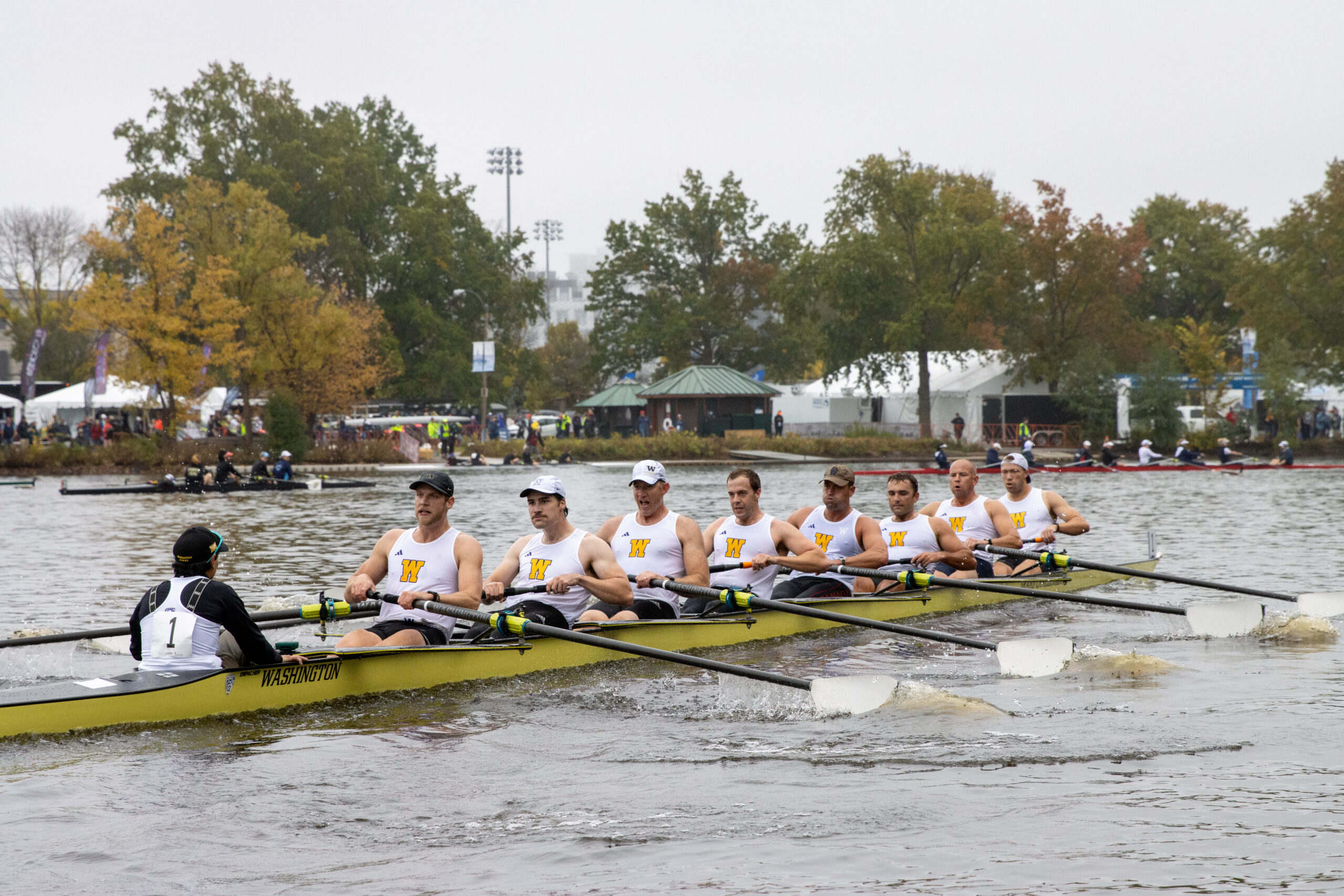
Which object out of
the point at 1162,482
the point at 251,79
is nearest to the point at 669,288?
the point at 251,79

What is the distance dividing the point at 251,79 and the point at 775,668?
200 ft

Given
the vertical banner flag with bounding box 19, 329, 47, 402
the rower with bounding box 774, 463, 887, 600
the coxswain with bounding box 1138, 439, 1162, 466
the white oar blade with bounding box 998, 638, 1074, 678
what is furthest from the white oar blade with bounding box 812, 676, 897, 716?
the vertical banner flag with bounding box 19, 329, 47, 402

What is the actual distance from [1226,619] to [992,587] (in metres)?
2.11

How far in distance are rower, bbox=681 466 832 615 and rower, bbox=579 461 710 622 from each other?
0.48 meters

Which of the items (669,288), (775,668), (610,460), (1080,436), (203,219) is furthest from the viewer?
(669,288)

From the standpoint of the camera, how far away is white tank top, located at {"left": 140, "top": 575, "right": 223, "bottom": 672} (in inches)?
306

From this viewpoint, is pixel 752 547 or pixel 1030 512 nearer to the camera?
pixel 752 547

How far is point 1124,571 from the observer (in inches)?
533

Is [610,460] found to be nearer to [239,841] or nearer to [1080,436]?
[1080,436]

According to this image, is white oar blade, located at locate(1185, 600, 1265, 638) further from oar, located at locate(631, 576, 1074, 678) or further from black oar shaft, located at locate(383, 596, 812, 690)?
black oar shaft, located at locate(383, 596, 812, 690)

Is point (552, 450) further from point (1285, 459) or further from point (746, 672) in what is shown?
point (746, 672)

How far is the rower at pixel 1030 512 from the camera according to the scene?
46.7ft

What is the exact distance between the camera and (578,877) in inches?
228

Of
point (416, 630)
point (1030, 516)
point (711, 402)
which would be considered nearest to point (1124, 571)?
point (1030, 516)
